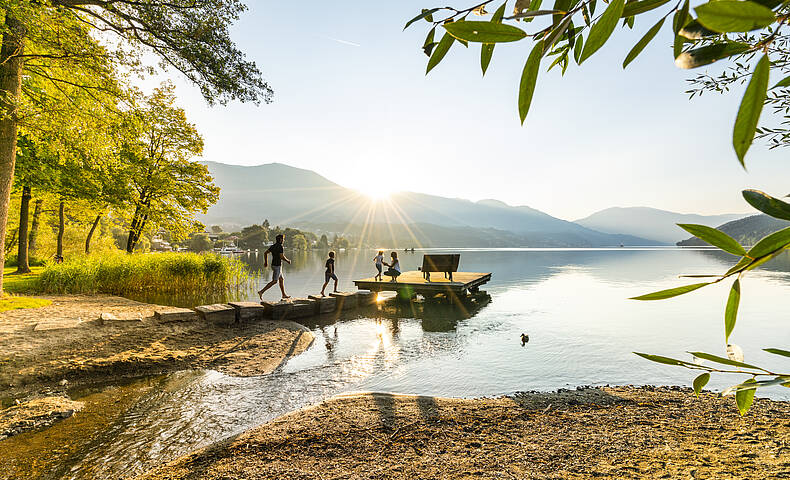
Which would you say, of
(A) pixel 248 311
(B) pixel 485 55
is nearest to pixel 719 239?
(B) pixel 485 55

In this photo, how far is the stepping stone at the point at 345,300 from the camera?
54.2 feet

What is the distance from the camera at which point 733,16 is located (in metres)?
0.70

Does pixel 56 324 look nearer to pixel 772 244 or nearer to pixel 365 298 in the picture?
pixel 772 244

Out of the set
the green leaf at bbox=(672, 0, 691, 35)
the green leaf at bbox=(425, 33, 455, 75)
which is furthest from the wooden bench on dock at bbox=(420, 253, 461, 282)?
the green leaf at bbox=(672, 0, 691, 35)

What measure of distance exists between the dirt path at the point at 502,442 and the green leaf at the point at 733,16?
4462mm

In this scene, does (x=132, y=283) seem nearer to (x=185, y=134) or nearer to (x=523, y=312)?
(x=185, y=134)

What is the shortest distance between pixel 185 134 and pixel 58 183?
790 centimetres

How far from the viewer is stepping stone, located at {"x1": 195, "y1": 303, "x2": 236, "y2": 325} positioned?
10586 mm

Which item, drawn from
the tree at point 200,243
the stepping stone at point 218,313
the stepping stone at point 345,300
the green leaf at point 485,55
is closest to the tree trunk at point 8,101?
the stepping stone at point 218,313

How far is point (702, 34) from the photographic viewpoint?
0.88 m

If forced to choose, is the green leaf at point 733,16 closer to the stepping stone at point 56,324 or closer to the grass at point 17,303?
the stepping stone at point 56,324

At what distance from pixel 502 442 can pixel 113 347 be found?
27.2 feet

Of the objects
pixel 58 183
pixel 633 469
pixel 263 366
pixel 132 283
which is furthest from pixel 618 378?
pixel 58 183

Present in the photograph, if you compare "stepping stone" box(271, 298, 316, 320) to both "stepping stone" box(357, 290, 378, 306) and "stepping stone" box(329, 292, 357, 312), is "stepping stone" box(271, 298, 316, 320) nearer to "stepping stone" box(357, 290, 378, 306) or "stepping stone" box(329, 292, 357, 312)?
"stepping stone" box(329, 292, 357, 312)
